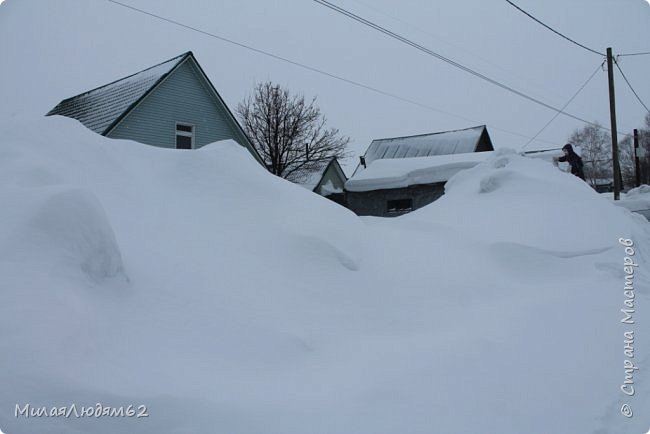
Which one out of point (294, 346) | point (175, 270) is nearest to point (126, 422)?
point (294, 346)

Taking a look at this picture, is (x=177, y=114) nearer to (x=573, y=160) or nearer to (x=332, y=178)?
(x=573, y=160)

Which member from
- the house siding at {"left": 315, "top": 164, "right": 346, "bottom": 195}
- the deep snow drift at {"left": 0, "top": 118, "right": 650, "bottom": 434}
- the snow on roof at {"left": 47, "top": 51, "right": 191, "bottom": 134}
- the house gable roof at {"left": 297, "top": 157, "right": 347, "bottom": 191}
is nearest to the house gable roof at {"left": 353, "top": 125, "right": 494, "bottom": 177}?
the house gable roof at {"left": 297, "top": 157, "right": 347, "bottom": 191}

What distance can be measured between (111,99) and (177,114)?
2.42 meters

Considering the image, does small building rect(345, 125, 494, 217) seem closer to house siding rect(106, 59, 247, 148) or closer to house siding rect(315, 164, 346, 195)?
house siding rect(106, 59, 247, 148)

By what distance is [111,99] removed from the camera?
56.2ft

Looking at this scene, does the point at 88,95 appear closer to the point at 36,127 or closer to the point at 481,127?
the point at 36,127

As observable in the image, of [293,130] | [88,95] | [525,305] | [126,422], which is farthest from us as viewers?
[293,130]

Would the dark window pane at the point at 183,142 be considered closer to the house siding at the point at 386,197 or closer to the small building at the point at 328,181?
the house siding at the point at 386,197

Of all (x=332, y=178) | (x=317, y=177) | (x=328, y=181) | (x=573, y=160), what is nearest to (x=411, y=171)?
(x=573, y=160)

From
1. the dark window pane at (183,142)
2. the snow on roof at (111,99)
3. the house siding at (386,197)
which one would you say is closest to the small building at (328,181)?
the house siding at (386,197)

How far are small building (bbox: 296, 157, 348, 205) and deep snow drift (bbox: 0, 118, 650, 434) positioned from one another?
70.2 feet

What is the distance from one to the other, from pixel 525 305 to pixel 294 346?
235cm

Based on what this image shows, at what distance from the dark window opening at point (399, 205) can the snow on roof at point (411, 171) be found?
1.88 feet

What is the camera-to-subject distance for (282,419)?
2.51 meters
